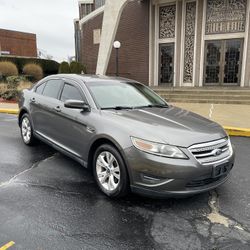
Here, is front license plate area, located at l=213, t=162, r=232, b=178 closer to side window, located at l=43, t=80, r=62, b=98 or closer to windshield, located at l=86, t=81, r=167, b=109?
windshield, located at l=86, t=81, r=167, b=109

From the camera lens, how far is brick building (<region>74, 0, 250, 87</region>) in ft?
47.5

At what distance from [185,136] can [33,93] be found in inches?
146

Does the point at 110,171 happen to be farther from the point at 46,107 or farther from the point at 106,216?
the point at 46,107

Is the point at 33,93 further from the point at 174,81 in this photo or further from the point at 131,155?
the point at 174,81

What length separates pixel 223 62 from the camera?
14906 mm

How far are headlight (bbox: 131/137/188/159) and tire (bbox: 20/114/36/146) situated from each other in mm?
3316

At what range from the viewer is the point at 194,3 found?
1516 cm

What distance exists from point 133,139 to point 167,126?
505 millimetres

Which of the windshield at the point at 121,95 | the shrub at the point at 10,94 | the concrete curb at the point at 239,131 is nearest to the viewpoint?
the windshield at the point at 121,95

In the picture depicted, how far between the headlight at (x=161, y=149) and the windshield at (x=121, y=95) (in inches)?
44.4

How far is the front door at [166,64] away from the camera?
1631cm

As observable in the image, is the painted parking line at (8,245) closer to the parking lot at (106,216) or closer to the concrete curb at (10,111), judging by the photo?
the parking lot at (106,216)

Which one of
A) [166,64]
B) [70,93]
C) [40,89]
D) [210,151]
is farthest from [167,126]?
[166,64]

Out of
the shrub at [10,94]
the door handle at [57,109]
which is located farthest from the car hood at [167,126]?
the shrub at [10,94]
